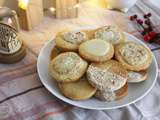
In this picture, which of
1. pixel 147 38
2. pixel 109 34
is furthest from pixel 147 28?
pixel 109 34

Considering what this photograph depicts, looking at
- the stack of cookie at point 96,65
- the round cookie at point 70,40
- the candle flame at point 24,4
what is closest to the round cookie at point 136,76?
the stack of cookie at point 96,65

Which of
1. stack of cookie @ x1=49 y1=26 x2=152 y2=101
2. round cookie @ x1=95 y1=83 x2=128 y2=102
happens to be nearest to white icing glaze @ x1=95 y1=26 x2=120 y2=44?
stack of cookie @ x1=49 y1=26 x2=152 y2=101

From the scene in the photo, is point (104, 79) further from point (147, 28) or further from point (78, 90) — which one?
point (147, 28)

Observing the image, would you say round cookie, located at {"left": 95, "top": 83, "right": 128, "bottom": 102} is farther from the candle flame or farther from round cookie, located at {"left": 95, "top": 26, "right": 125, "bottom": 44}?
the candle flame

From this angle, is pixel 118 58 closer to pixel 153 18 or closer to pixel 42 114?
pixel 42 114

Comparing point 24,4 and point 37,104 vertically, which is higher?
point 24,4
